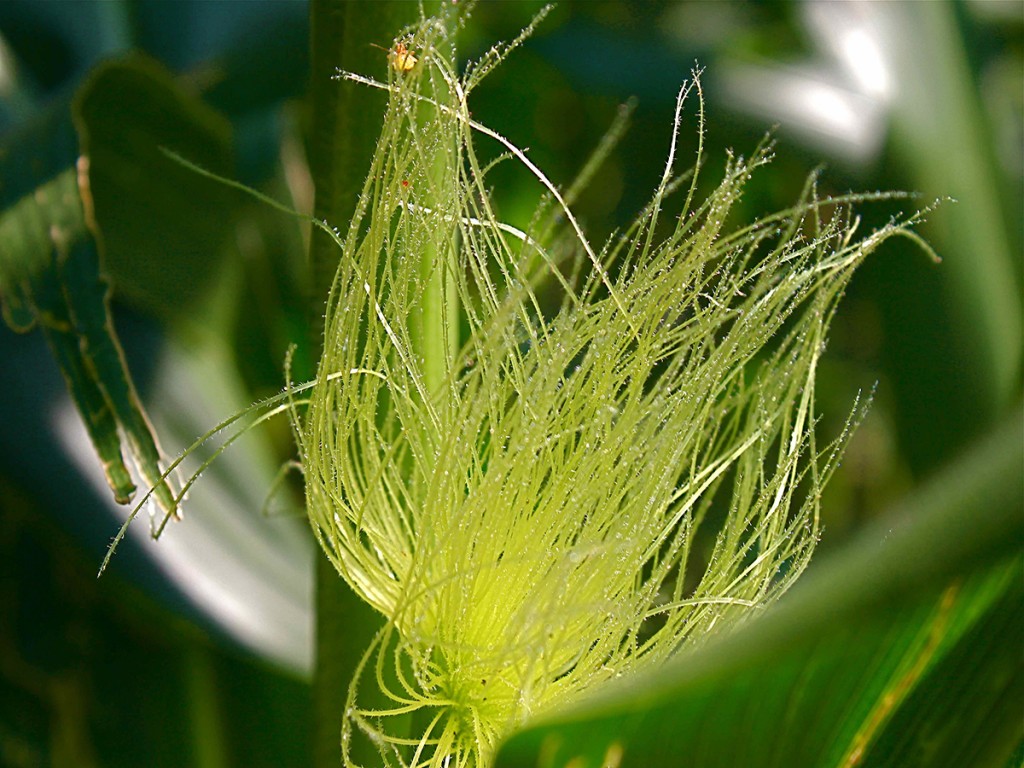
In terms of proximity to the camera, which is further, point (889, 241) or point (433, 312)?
point (889, 241)

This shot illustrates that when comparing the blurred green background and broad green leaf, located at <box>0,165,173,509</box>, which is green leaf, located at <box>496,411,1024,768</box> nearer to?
broad green leaf, located at <box>0,165,173,509</box>

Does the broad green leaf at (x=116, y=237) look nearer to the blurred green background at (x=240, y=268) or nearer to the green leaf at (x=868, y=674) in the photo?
the blurred green background at (x=240, y=268)

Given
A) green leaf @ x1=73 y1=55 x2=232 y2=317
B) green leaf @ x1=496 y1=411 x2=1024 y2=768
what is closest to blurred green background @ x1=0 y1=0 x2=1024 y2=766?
green leaf @ x1=73 y1=55 x2=232 y2=317

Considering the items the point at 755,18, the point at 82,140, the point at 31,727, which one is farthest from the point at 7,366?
the point at 755,18

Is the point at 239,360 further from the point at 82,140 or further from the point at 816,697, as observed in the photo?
the point at 816,697

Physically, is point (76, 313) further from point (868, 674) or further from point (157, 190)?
point (868, 674)

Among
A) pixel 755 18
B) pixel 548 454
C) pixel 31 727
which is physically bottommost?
pixel 548 454

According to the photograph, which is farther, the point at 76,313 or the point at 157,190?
the point at 157,190

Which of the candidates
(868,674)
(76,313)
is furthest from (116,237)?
(868,674)
